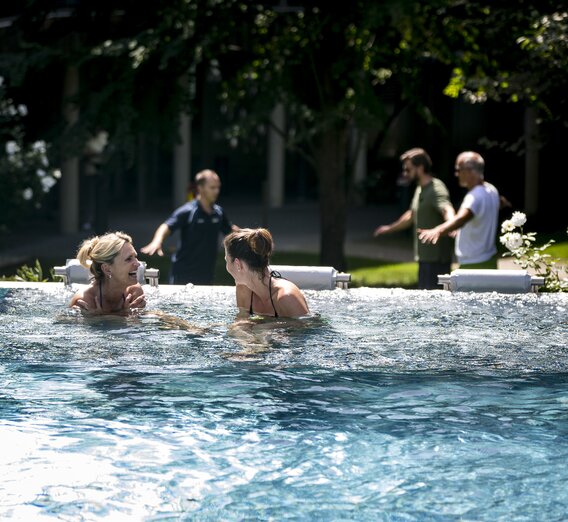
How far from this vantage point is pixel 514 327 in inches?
376

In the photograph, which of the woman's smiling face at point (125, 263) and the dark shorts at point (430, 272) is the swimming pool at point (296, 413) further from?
the dark shorts at point (430, 272)

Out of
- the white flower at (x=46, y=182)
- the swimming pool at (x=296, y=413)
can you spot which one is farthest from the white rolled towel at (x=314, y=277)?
the white flower at (x=46, y=182)

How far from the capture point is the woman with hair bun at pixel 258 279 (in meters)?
8.77

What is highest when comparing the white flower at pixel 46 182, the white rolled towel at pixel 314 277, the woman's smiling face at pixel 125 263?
the white flower at pixel 46 182

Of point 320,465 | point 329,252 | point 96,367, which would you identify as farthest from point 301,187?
point 320,465

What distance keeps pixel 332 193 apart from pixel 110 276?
9.20 m

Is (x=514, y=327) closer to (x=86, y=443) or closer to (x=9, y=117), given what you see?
(x=86, y=443)

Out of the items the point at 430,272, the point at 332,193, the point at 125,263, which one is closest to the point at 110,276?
the point at 125,263

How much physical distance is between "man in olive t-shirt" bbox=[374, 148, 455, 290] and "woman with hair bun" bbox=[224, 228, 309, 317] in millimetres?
2575

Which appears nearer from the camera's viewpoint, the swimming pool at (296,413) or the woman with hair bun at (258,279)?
the swimming pool at (296,413)

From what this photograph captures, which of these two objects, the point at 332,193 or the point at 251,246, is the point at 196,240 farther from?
the point at 332,193

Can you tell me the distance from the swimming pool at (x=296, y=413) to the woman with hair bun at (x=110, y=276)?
0.47 ft

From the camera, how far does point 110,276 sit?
9203 mm

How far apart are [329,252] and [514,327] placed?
8.70m
